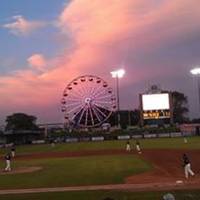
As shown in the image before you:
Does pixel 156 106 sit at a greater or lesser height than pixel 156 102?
lesser

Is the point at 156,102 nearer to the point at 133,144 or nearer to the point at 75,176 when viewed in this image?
the point at 133,144

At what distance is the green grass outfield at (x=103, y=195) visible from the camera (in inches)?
1033

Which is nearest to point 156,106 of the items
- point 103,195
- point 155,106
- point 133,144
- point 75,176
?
point 155,106

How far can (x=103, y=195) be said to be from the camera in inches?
1094

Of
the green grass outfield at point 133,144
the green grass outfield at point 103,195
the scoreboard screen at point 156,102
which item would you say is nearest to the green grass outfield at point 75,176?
the green grass outfield at point 103,195

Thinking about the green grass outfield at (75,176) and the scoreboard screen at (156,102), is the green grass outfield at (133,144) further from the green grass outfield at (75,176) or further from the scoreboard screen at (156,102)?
the green grass outfield at (75,176)

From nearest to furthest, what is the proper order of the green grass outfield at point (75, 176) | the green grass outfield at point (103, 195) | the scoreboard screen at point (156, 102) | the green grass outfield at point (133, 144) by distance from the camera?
1. the green grass outfield at point (103, 195)
2. the green grass outfield at point (75, 176)
3. the green grass outfield at point (133, 144)
4. the scoreboard screen at point (156, 102)

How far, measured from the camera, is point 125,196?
27.1m

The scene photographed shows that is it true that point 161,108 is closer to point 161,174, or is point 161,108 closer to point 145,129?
point 145,129

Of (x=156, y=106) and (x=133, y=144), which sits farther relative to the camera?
(x=156, y=106)

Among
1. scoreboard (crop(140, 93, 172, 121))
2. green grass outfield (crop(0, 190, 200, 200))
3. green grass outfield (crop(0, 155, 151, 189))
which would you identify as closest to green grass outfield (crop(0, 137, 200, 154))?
scoreboard (crop(140, 93, 172, 121))

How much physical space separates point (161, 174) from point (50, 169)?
11640 millimetres

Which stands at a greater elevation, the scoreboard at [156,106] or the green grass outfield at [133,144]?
the scoreboard at [156,106]

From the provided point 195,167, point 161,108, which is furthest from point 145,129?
point 195,167
